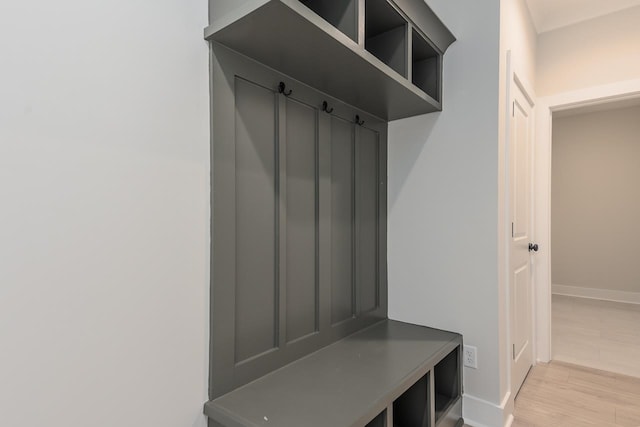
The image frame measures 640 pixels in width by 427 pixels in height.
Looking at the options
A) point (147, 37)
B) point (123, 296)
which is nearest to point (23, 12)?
Result: point (147, 37)

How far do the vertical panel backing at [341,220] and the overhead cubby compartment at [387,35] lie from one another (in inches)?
15.6

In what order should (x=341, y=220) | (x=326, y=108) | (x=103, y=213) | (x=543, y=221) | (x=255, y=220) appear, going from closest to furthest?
(x=103, y=213)
(x=255, y=220)
(x=326, y=108)
(x=341, y=220)
(x=543, y=221)

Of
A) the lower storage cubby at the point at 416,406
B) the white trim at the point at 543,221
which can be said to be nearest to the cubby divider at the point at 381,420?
the lower storage cubby at the point at 416,406

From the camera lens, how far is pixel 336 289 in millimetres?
1827

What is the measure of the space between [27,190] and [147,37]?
572 mm

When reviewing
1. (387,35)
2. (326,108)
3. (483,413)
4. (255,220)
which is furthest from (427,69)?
(483,413)

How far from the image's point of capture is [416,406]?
1.58m

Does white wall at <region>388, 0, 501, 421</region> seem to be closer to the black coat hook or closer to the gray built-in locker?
the gray built-in locker

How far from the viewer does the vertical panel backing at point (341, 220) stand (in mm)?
1807

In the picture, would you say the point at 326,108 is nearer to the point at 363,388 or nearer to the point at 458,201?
Result: the point at 458,201

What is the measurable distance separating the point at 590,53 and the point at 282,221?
9.03ft

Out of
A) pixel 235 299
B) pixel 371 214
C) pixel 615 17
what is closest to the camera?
pixel 235 299

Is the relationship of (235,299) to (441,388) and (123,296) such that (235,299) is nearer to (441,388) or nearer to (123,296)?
(123,296)

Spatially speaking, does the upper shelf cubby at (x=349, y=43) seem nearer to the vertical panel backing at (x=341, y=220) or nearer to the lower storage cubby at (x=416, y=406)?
the vertical panel backing at (x=341, y=220)
